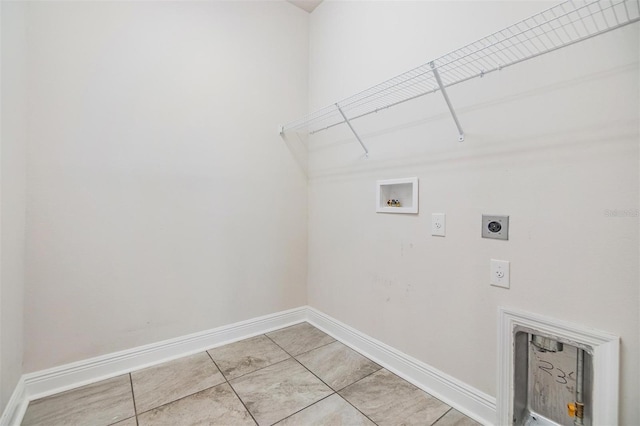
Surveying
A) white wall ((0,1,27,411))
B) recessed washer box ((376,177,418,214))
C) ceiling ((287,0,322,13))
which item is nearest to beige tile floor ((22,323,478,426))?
white wall ((0,1,27,411))

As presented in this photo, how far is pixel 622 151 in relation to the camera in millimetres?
941

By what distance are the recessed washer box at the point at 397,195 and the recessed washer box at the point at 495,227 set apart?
369 millimetres

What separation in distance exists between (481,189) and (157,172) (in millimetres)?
1901

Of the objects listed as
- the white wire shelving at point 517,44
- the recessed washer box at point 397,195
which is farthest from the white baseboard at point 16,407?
the white wire shelving at point 517,44

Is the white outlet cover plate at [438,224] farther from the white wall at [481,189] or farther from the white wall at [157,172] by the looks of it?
the white wall at [157,172]

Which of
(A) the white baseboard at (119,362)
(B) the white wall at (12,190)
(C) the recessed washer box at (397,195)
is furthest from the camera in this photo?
(C) the recessed washer box at (397,195)

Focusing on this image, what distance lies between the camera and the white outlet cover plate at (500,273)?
1211 mm

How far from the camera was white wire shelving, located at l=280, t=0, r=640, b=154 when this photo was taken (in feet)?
3.01

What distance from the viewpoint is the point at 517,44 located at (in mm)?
1155

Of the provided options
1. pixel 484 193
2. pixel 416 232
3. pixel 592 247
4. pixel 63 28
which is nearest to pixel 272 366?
pixel 416 232

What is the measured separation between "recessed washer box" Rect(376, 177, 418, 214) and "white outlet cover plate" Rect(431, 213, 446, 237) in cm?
12

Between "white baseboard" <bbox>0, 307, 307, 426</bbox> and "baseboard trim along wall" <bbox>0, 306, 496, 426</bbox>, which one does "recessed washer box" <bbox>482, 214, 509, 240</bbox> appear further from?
"white baseboard" <bbox>0, 307, 307, 426</bbox>

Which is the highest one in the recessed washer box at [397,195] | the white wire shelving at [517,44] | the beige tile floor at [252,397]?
the white wire shelving at [517,44]

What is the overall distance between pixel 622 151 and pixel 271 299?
2.18 m
